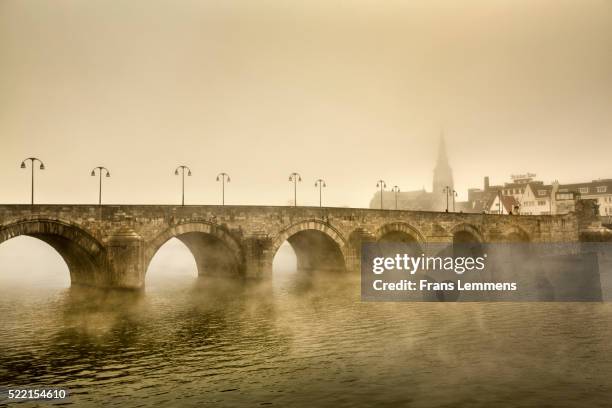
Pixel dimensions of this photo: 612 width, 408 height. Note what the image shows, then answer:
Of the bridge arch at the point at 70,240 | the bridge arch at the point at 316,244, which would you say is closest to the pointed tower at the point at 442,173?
the bridge arch at the point at 316,244

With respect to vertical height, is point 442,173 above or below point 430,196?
above

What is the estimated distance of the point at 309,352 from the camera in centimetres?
2014

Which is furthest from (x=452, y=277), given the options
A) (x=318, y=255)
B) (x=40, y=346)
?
(x=40, y=346)

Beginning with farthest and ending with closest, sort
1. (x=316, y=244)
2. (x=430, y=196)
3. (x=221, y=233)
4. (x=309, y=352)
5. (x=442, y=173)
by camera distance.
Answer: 1. (x=442, y=173)
2. (x=430, y=196)
3. (x=316, y=244)
4. (x=221, y=233)
5. (x=309, y=352)

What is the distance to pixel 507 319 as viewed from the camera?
88.4 feet

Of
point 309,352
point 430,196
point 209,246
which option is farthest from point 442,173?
point 309,352

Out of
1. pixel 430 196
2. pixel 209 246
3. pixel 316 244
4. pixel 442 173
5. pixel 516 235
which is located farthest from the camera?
pixel 442 173

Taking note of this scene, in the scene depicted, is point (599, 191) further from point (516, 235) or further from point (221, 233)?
point (221, 233)

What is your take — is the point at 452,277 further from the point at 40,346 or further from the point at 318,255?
the point at 40,346

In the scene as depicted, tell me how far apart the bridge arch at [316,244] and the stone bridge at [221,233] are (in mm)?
79

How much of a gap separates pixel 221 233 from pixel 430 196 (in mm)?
107685

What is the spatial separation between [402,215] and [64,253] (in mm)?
27972

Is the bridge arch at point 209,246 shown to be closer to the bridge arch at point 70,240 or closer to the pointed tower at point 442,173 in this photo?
the bridge arch at point 70,240

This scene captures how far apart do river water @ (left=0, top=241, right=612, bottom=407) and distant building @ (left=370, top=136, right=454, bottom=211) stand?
107 m
